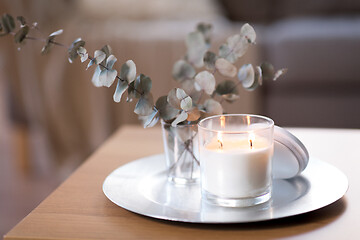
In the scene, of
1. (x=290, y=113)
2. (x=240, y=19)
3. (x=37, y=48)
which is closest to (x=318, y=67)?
(x=290, y=113)

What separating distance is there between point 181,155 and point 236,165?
5.4 inches

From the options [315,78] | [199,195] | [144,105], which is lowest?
[315,78]

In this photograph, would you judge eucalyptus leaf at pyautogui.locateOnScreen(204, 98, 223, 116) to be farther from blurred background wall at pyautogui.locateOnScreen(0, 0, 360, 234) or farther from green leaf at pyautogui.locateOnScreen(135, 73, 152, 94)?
blurred background wall at pyautogui.locateOnScreen(0, 0, 360, 234)

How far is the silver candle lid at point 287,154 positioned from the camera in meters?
0.63

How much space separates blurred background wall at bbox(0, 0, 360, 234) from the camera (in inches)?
70.3

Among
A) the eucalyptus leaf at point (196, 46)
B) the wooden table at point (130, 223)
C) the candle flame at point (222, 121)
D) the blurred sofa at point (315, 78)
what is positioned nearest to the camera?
the wooden table at point (130, 223)

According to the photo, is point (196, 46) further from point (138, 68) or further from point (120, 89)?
point (138, 68)

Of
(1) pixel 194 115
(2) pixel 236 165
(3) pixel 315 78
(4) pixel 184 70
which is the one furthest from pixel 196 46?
(3) pixel 315 78

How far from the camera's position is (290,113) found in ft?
5.95

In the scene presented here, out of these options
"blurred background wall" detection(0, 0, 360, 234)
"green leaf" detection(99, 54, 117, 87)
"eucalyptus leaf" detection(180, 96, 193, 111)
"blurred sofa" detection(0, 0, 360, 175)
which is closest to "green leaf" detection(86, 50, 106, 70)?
"green leaf" detection(99, 54, 117, 87)

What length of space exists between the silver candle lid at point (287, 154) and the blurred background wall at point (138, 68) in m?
1.12

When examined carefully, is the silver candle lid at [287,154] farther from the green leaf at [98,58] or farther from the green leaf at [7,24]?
the green leaf at [7,24]

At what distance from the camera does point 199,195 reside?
625 millimetres

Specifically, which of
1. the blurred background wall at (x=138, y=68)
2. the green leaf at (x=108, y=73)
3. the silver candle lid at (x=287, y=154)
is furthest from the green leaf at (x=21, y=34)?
the blurred background wall at (x=138, y=68)
